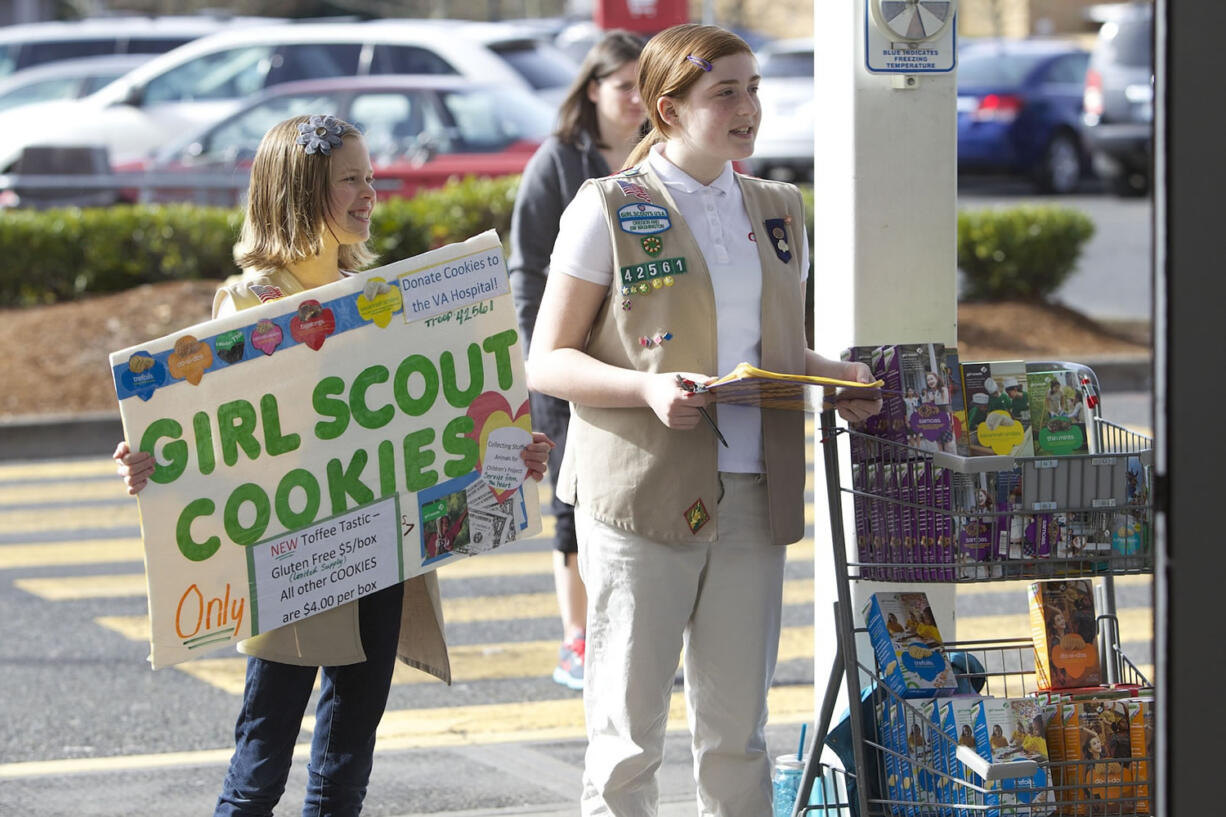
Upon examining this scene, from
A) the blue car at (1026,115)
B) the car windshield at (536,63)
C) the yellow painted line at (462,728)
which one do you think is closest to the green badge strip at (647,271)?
the yellow painted line at (462,728)

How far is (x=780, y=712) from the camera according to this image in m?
5.62

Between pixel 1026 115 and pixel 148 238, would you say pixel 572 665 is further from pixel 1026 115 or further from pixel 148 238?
pixel 1026 115

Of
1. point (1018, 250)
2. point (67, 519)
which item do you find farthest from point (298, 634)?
point (1018, 250)

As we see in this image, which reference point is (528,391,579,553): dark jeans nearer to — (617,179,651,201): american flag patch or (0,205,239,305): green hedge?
(617,179,651,201): american flag patch

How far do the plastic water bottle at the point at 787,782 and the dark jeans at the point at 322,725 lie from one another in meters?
0.97

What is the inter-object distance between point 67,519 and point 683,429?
6225 mm

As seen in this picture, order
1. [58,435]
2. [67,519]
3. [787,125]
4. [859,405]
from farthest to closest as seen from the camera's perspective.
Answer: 1. [787,125]
2. [58,435]
3. [67,519]
4. [859,405]

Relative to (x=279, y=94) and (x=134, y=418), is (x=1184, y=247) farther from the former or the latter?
(x=279, y=94)

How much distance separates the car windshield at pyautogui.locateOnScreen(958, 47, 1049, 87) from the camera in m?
21.8

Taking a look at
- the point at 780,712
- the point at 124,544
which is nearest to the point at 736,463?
the point at 780,712

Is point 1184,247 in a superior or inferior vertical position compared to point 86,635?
superior

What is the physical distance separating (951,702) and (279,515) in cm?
147

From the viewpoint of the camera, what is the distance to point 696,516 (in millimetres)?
3408

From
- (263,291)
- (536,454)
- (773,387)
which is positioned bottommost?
(536,454)
